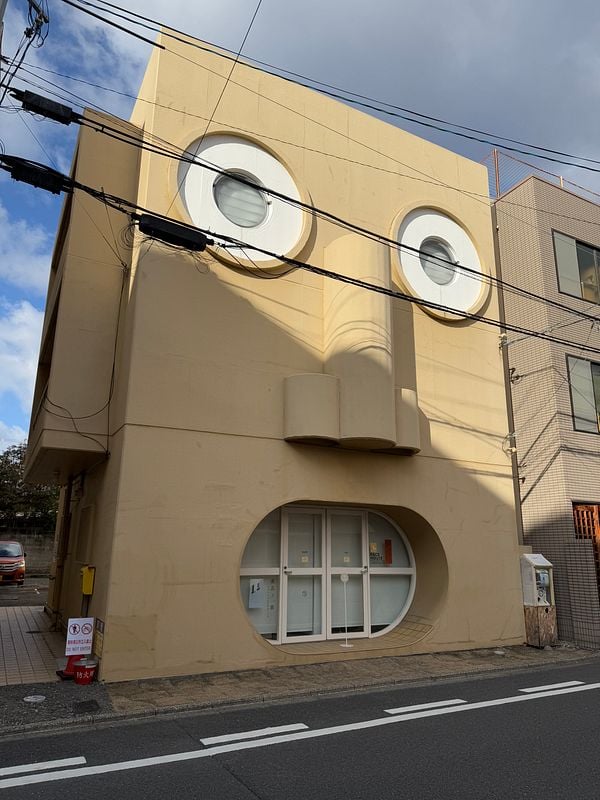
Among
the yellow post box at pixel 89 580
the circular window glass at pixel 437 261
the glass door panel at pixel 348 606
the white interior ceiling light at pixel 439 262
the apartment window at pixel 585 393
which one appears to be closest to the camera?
the yellow post box at pixel 89 580

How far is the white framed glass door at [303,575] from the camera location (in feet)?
31.5

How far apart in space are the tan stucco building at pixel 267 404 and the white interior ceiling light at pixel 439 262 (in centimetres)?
7

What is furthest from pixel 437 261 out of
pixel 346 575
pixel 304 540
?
pixel 346 575

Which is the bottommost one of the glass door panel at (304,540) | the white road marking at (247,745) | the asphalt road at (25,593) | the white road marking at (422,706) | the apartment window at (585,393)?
the white road marking at (247,745)

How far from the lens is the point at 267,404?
9148mm

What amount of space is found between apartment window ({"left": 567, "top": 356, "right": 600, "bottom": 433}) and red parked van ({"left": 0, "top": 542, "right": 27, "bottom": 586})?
60.5 ft

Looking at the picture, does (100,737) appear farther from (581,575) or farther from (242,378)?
(581,575)

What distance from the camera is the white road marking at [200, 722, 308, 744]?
5.34m

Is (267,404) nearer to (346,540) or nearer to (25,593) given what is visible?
(346,540)

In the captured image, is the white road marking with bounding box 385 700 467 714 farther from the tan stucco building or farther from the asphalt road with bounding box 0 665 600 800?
the tan stucco building

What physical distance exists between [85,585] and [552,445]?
32.2 ft

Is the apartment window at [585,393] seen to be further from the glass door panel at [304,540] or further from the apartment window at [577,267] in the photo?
the glass door panel at [304,540]

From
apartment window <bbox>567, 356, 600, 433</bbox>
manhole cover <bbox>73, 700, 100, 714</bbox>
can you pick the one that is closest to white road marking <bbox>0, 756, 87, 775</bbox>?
manhole cover <bbox>73, 700, 100, 714</bbox>

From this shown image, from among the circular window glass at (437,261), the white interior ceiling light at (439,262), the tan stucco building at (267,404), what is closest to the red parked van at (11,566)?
the tan stucco building at (267,404)
